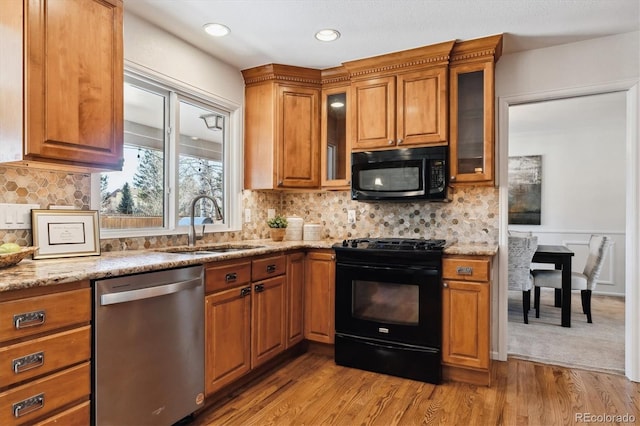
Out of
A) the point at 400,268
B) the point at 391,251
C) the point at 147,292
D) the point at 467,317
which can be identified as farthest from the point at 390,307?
the point at 147,292

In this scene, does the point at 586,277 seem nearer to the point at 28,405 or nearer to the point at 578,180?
the point at 578,180

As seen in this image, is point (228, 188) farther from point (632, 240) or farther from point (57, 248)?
point (632, 240)

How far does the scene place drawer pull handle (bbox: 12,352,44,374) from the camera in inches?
52.7

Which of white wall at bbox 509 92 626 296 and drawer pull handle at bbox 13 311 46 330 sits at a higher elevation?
white wall at bbox 509 92 626 296

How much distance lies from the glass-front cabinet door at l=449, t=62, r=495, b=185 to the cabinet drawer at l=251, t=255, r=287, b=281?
147cm

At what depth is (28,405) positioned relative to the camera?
54.1 inches

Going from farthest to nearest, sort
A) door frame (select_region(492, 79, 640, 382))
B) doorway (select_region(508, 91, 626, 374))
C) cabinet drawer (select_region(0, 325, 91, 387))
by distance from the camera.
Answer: doorway (select_region(508, 91, 626, 374)), door frame (select_region(492, 79, 640, 382)), cabinet drawer (select_region(0, 325, 91, 387))

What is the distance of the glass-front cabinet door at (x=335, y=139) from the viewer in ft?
11.2

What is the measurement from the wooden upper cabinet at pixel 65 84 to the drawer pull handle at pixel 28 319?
725 mm

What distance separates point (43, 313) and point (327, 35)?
2.37m

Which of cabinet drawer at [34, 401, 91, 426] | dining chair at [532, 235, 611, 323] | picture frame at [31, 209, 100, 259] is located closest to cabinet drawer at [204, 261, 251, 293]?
picture frame at [31, 209, 100, 259]

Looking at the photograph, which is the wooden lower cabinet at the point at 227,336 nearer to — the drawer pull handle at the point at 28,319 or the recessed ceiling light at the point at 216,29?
the drawer pull handle at the point at 28,319

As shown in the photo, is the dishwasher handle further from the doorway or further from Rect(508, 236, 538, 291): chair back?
the doorway

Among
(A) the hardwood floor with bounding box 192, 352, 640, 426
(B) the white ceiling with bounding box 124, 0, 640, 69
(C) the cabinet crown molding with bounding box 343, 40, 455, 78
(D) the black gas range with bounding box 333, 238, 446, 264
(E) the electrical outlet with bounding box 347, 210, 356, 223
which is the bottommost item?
(A) the hardwood floor with bounding box 192, 352, 640, 426
